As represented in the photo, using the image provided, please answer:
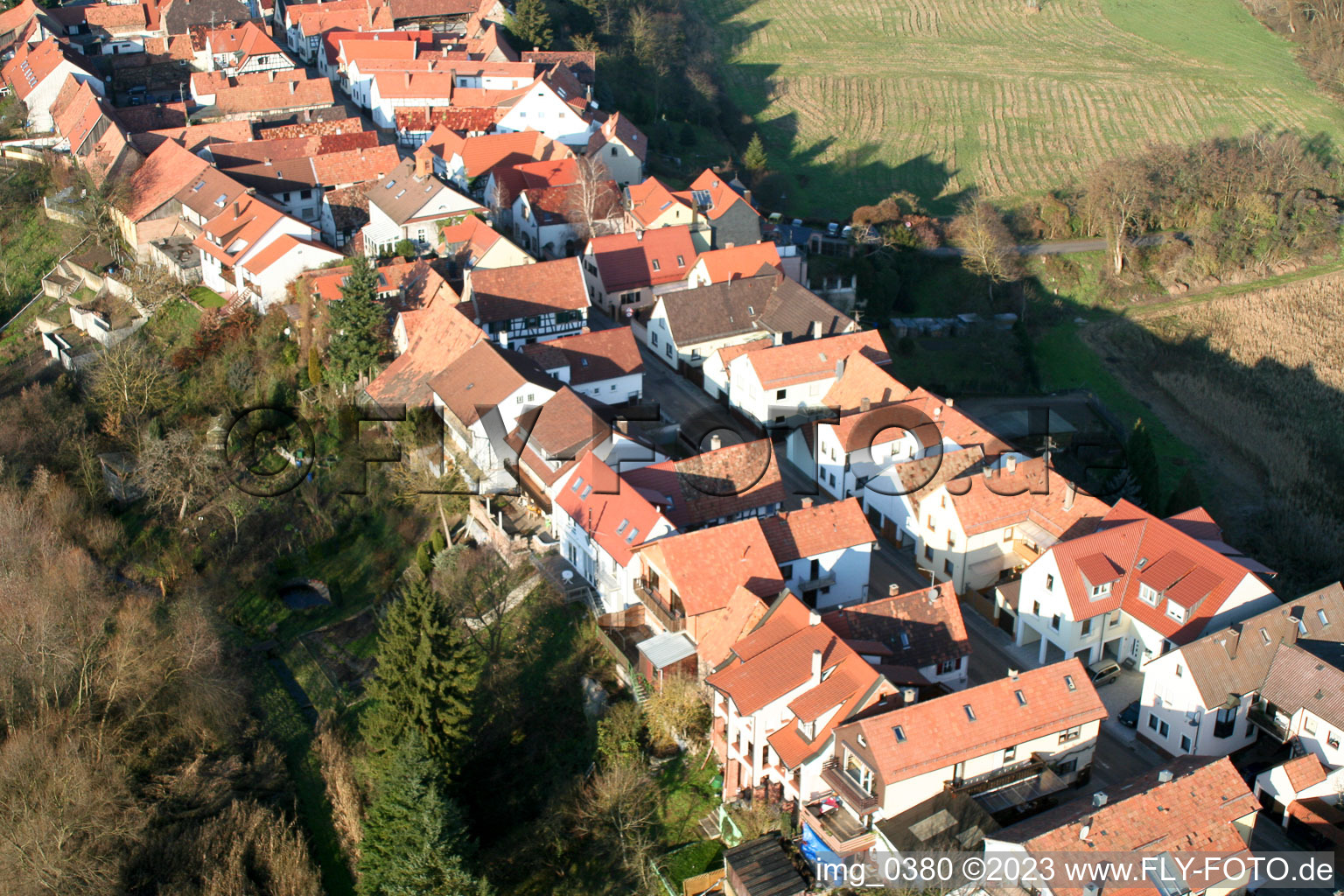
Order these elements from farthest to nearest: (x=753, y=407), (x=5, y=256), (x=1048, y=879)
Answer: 1. (x=5, y=256)
2. (x=753, y=407)
3. (x=1048, y=879)

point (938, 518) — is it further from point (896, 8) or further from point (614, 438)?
point (896, 8)

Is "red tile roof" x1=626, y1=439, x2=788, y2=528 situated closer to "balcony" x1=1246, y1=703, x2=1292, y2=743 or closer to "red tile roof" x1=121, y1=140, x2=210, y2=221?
"balcony" x1=1246, y1=703, x2=1292, y2=743

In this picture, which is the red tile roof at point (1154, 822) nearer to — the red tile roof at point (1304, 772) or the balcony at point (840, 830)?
the red tile roof at point (1304, 772)

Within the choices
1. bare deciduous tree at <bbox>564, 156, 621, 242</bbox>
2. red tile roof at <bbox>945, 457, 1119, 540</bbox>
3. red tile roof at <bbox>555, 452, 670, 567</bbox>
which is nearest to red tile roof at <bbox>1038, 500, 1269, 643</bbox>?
red tile roof at <bbox>945, 457, 1119, 540</bbox>

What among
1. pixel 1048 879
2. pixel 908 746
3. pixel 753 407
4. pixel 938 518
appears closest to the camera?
pixel 1048 879

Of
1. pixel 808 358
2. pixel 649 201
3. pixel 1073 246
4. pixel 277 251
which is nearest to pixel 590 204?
pixel 649 201

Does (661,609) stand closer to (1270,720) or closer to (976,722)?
(976,722)

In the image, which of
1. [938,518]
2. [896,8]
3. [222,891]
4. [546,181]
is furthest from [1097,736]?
[896,8]

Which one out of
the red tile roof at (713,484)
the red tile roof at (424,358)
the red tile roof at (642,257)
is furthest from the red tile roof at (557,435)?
the red tile roof at (642,257)
